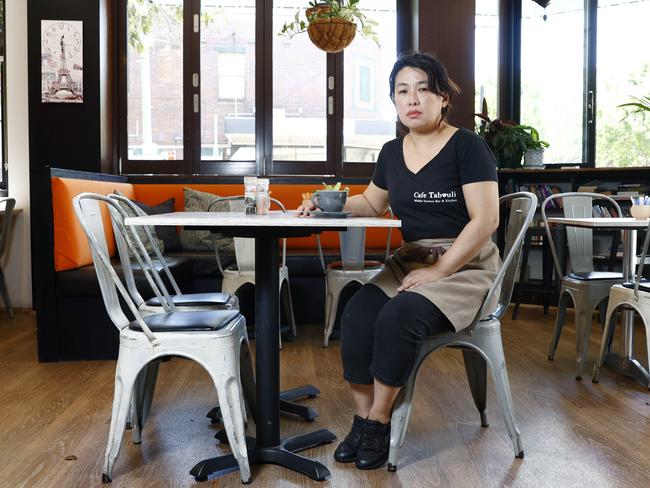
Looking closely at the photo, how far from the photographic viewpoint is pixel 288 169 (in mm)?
5465

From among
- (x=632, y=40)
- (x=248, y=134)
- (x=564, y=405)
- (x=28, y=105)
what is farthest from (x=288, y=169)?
(x=564, y=405)

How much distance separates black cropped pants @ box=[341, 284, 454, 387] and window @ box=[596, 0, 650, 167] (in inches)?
160

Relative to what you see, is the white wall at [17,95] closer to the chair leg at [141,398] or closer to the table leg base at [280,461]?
the chair leg at [141,398]

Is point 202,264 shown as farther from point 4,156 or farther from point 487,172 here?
point 487,172

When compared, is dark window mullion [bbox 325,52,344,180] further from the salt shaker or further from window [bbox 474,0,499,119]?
the salt shaker

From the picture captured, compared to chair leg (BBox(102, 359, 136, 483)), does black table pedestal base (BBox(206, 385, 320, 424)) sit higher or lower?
lower

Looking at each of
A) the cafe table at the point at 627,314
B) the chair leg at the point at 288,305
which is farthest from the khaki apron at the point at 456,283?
the chair leg at the point at 288,305

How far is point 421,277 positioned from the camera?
6.78ft

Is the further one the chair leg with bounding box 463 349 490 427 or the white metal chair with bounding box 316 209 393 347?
the white metal chair with bounding box 316 209 393 347

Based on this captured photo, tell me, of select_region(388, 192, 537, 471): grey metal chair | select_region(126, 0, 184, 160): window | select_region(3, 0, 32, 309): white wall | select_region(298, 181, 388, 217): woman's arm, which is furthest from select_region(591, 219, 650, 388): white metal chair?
select_region(3, 0, 32, 309): white wall

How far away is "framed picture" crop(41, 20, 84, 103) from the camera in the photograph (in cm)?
470

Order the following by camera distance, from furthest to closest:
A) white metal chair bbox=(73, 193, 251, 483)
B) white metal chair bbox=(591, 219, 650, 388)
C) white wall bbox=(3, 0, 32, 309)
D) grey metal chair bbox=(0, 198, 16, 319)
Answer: white wall bbox=(3, 0, 32, 309)
grey metal chair bbox=(0, 198, 16, 319)
white metal chair bbox=(591, 219, 650, 388)
white metal chair bbox=(73, 193, 251, 483)

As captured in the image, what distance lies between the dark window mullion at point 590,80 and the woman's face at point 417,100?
368 centimetres

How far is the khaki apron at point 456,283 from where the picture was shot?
2.02 meters
